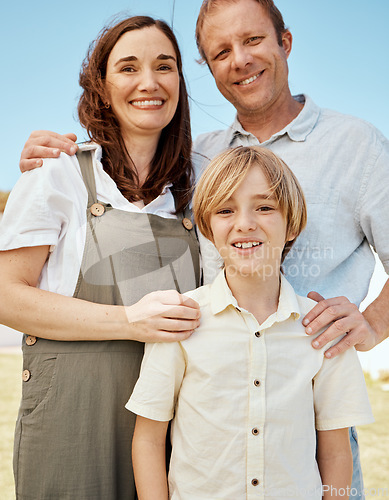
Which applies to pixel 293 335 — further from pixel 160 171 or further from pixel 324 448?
pixel 160 171

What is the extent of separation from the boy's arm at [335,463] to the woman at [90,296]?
0.47 metres

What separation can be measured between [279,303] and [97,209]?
1.95 feet

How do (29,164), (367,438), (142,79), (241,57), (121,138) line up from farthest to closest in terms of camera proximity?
(367,438) → (241,57) → (121,138) → (142,79) → (29,164)

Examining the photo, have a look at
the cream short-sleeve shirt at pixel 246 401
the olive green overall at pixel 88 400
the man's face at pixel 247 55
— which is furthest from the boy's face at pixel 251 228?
the man's face at pixel 247 55

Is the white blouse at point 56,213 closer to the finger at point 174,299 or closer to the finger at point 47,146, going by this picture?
the finger at point 47,146

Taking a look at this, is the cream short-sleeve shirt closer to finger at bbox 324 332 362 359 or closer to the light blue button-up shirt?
finger at bbox 324 332 362 359

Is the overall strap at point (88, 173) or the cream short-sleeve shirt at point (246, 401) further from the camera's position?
the overall strap at point (88, 173)

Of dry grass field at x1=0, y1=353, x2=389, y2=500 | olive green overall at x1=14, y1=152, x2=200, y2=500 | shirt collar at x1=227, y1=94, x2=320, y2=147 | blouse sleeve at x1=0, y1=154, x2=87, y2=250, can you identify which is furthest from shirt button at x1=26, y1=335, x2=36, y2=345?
dry grass field at x1=0, y1=353, x2=389, y2=500

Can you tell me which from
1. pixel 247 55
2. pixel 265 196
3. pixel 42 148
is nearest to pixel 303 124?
pixel 247 55

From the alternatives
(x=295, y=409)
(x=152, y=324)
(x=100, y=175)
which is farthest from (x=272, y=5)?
Result: (x=295, y=409)

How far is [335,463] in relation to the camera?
1.37 metres

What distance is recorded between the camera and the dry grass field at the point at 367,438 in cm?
470

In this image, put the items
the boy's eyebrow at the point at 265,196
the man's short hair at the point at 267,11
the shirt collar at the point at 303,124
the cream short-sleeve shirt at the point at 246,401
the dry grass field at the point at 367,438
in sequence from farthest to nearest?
the dry grass field at the point at 367,438, the man's short hair at the point at 267,11, the shirt collar at the point at 303,124, the boy's eyebrow at the point at 265,196, the cream short-sleeve shirt at the point at 246,401

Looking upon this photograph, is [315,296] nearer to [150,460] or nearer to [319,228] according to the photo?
[319,228]
